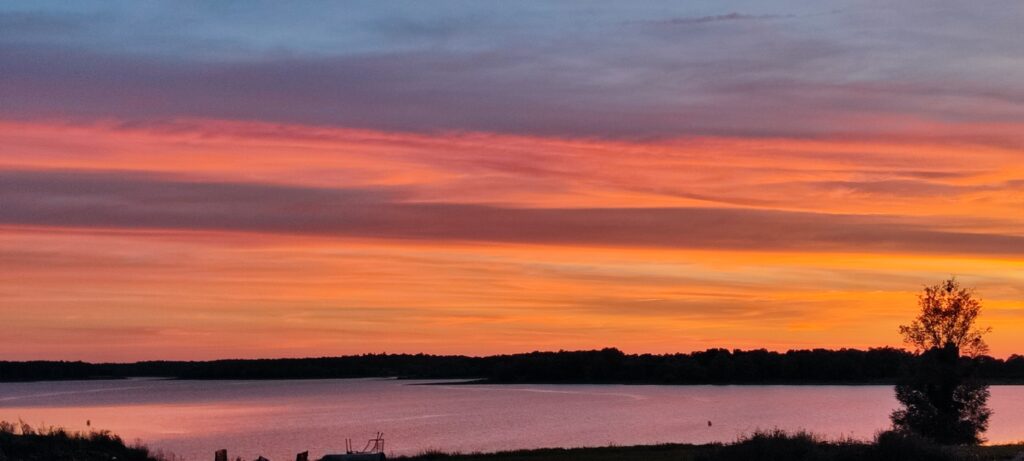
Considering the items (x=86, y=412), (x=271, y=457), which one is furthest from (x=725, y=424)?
(x=86, y=412)

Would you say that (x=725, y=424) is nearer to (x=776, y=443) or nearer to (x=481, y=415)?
(x=481, y=415)

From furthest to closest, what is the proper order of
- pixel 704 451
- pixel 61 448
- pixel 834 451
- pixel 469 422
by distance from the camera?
1. pixel 469 422
2. pixel 61 448
3. pixel 704 451
4. pixel 834 451

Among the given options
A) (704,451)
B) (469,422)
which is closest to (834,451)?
(704,451)

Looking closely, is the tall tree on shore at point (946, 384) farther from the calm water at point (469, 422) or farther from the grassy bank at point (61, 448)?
the grassy bank at point (61, 448)

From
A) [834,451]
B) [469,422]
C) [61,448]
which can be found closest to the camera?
[834,451]

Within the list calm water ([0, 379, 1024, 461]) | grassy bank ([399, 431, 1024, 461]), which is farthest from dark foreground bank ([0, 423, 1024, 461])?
calm water ([0, 379, 1024, 461])

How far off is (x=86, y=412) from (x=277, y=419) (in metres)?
30.2

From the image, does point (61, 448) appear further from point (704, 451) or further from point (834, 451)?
point (834, 451)

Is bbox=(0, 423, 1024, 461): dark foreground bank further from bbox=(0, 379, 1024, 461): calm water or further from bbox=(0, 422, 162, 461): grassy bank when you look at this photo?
bbox=(0, 379, 1024, 461): calm water

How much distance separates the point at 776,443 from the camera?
35625 millimetres

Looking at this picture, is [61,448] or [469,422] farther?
[469,422]

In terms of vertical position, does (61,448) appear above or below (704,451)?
above

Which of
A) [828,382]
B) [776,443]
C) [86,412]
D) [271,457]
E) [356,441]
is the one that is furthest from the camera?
[828,382]

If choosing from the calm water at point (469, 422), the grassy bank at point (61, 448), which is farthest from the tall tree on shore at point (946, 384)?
the grassy bank at point (61, 448)
